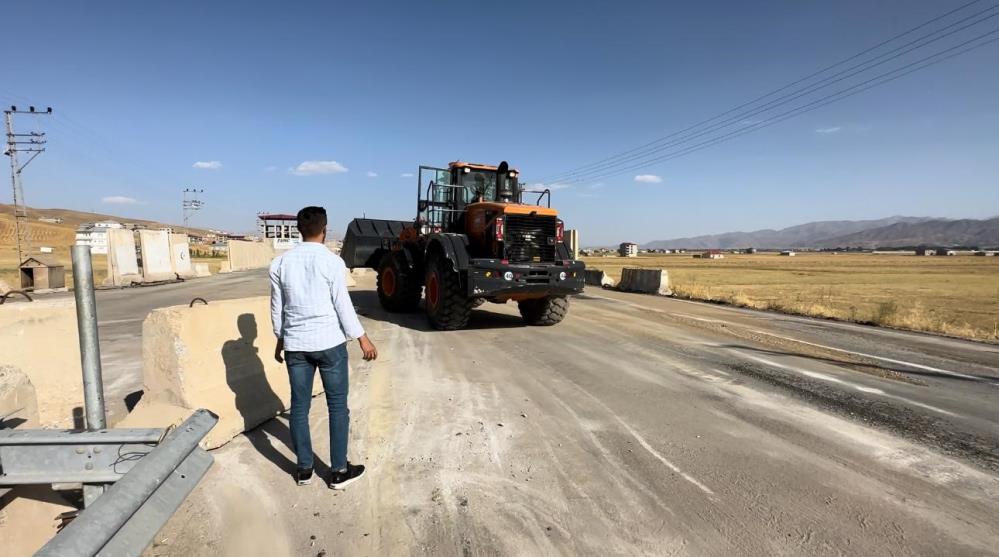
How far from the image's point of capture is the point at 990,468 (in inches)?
139

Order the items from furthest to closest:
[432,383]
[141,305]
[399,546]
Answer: [141,305] → [432,383] → [399,546]

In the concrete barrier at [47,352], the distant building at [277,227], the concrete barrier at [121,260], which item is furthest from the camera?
the distant building at [277,227]

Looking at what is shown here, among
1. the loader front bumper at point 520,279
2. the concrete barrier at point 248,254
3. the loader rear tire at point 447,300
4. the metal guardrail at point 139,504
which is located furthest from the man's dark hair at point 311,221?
the concrete barrier at point 248,254

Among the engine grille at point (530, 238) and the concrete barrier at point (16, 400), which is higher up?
the engine grille at point (530, 238)

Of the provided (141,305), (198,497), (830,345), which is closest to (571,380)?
(198,497)

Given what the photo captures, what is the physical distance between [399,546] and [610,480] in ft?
4.90

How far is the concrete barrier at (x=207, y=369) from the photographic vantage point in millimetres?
3564

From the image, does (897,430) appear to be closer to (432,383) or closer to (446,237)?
(432,383)

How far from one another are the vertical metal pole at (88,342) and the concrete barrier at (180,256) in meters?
22.0

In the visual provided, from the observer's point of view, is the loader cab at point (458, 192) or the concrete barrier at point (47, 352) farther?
the loader cab at point (458, 192)

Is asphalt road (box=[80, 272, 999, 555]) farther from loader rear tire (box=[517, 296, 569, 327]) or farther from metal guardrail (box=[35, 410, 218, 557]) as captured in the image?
loader rear tire (box=[517, 296, 569, 327])

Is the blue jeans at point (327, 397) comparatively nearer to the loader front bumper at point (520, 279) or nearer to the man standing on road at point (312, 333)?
the man standing on road at point (312, 333)

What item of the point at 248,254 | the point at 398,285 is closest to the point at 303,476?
the point at 398,285

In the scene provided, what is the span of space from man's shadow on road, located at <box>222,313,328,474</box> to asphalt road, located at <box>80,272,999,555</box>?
58 mm
